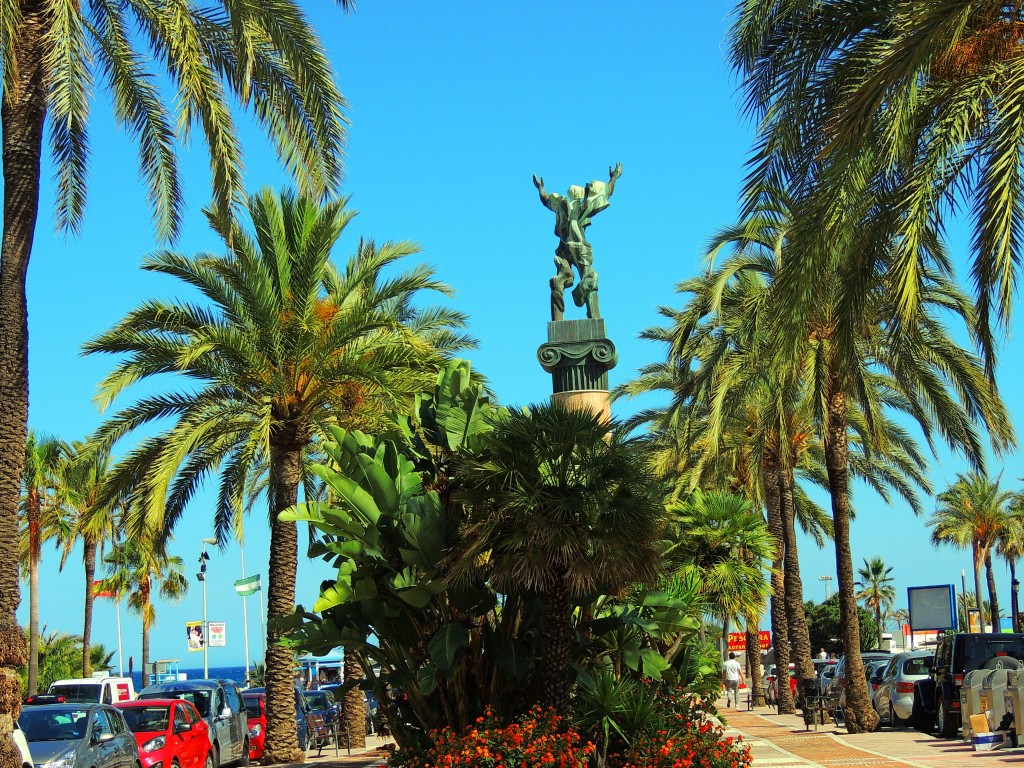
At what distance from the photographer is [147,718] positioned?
2020cm

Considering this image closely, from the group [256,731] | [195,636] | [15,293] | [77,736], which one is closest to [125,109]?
[15,293]

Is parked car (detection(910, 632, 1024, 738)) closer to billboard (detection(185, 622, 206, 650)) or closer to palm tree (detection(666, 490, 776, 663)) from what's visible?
palm tree (detection(666, 490, 776, 663))

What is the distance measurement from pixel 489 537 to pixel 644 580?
5.65 feet

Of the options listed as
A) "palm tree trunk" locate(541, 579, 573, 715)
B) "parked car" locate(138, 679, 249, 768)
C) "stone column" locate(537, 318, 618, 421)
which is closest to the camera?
"palm tree trunk" locate(541, 579, 573, 715)

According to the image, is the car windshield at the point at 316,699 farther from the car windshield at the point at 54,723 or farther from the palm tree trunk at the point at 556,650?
the palm tree trunk at the point at 556,650

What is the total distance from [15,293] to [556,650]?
6.91m

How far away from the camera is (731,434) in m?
32.1

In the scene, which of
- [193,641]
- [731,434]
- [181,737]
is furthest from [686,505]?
[193,641]

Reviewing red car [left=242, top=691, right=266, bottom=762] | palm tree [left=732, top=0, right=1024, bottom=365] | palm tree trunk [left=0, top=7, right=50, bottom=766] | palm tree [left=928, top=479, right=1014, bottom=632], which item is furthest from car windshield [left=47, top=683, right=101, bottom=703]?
palm tree [left=928, top=479, right=1014, bottom=632]

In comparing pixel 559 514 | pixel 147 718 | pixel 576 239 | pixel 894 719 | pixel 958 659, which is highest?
pixel 576 239

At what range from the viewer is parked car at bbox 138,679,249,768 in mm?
22406

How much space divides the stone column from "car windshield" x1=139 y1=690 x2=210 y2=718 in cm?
925

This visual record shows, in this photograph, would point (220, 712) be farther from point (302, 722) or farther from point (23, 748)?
point (23, 748)

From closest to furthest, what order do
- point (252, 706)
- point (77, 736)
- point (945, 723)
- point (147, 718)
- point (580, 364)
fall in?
point (77, 736), point (147, 718), point (580, 364), point (945, 723), point (252, 706)
